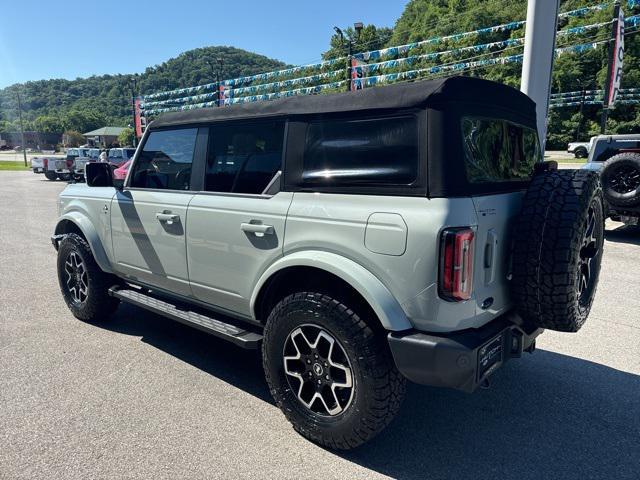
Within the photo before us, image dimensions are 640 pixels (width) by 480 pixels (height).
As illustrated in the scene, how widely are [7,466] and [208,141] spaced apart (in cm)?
236

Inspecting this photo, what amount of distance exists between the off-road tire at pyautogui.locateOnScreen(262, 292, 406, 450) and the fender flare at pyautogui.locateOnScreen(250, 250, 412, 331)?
16 centimetres

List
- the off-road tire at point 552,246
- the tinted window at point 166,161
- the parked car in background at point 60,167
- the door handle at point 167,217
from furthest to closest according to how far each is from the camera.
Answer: the parked car in background at point 60,167
the tinted window at point 166,161
the door handle at point 167,217
the off-road tire at point 552,246

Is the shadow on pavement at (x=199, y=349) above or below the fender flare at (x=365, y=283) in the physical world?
below

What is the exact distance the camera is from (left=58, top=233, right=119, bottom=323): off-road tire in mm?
4426

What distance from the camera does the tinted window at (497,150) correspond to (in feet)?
8.00

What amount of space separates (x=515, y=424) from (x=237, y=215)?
226 cm

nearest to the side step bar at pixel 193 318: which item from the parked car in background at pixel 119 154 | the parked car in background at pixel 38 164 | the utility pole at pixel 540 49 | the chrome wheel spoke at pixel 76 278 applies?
the chrome wheel spoke at pixel 76 278

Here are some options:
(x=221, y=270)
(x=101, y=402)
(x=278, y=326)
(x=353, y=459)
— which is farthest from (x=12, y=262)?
(x=353, y=459)

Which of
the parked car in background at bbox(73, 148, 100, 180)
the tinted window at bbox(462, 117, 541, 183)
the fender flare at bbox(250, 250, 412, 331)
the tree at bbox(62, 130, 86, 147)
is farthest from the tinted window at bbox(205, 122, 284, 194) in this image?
→ the tree at bbox(62, 130, 86, 147)

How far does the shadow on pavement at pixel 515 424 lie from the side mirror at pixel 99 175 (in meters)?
1.64

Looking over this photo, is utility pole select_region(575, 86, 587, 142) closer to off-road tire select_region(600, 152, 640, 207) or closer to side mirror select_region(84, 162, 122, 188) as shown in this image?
off-road tire select_region(600, 152, 640, 207)

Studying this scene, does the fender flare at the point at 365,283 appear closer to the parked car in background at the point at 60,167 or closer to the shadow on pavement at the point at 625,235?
the shadow on pavement at the point at 625,235

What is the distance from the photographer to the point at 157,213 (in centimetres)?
363

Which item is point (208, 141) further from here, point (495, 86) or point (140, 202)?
point (495, 86)
